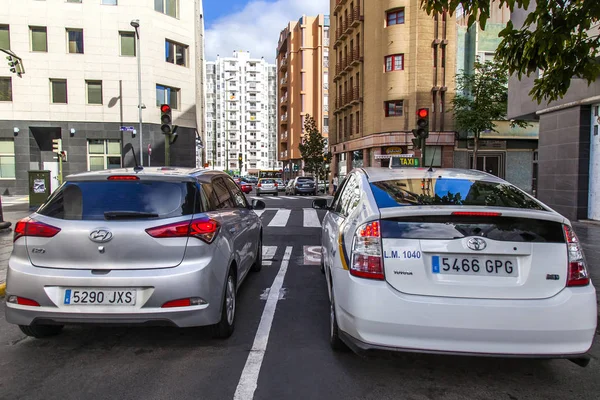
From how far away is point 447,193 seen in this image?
3.41 metres

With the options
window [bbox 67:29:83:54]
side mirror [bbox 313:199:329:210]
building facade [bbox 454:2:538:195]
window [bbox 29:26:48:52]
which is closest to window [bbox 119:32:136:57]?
window [bbox 67:29:83:54]

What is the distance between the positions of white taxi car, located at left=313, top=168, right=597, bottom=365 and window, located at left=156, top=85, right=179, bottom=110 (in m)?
27.8

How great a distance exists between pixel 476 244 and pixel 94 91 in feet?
97.7

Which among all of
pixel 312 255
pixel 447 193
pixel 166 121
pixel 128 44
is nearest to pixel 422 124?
pixel 312 255

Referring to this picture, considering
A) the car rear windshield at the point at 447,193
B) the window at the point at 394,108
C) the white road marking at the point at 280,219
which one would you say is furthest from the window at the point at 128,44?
the car rear windshield at the point at 447,193

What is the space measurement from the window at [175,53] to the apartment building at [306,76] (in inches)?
1025

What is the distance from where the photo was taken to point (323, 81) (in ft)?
186

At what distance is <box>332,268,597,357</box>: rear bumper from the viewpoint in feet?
8.66

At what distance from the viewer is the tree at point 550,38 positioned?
4.11 m

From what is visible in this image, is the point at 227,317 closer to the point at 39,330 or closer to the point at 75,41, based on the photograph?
the point at 39,330

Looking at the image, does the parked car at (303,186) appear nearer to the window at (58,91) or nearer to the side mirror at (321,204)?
the window at (58,91)

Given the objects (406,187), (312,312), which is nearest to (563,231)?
(406,187)

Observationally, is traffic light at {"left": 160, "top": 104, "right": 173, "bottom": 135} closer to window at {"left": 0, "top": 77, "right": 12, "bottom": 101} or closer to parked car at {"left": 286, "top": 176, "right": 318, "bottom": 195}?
window at {"left": 0, "top": 77, "right": 12, "bottom": 101}

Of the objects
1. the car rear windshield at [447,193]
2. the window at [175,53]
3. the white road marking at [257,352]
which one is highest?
the window at [175,53]
